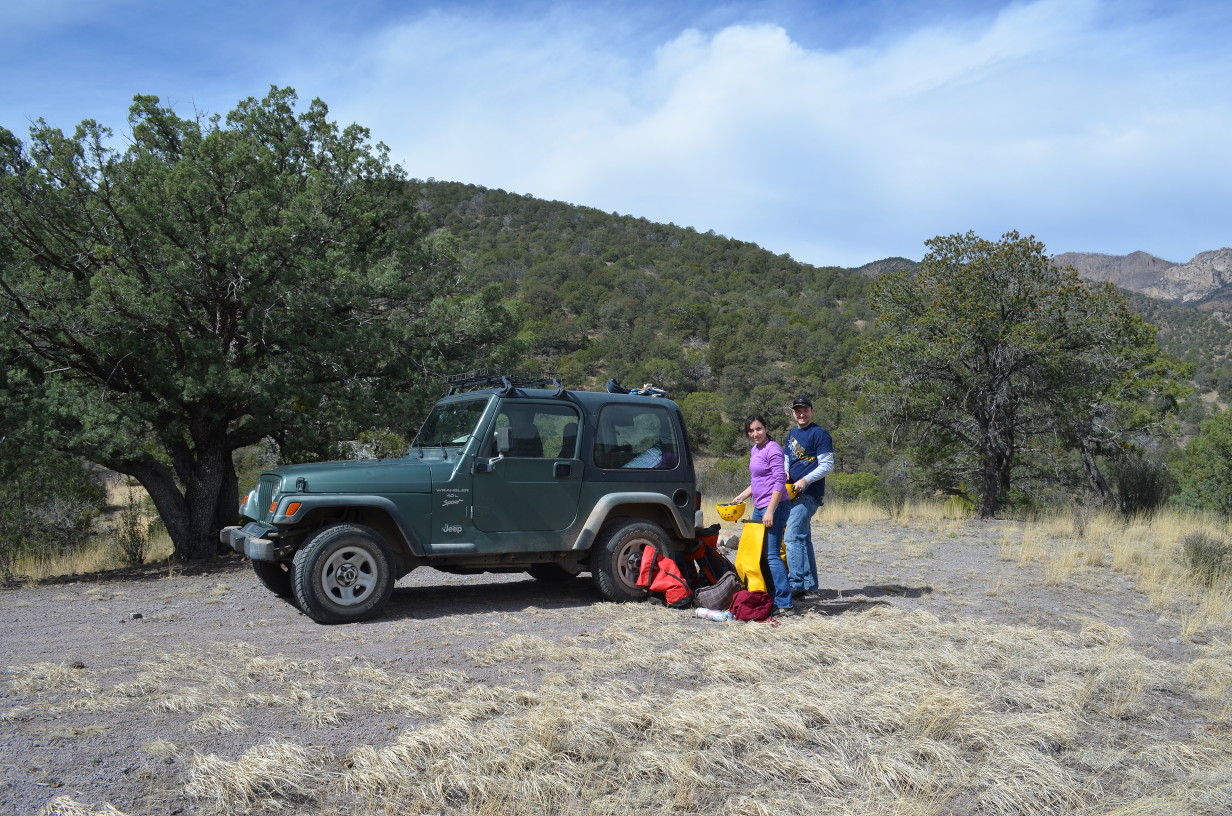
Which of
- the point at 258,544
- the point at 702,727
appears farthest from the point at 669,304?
the point at 702,727

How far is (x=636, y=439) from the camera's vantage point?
8.47 meters

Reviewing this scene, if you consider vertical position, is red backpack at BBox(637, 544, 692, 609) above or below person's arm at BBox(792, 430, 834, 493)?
below

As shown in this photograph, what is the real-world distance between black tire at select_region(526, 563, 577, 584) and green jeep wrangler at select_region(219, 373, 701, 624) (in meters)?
1.04

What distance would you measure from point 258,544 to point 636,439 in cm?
345

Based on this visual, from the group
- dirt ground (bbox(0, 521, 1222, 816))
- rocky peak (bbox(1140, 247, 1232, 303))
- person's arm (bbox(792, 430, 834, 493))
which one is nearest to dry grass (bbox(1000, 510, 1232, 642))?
dirt ground (bbox(0, 521, 1222, 816))

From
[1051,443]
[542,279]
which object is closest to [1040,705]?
[1051,443]

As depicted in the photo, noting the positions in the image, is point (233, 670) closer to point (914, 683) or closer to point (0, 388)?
point (914, 683)

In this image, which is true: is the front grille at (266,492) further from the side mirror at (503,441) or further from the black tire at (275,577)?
the side mirror at (503,441)

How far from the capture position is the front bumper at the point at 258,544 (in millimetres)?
7109

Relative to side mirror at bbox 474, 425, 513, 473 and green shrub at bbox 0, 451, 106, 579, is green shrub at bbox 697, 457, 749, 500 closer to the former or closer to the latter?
green shrub at bbox 0, 451, 106, 579

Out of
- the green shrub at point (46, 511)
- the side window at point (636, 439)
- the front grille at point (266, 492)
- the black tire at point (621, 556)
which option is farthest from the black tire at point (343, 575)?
the green shrub at point (46, 511)

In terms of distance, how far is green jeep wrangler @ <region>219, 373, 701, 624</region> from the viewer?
7086 millimetres

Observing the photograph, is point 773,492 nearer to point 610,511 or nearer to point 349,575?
point 610,511

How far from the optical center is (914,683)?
17.3 ft
